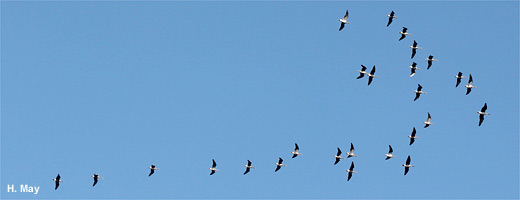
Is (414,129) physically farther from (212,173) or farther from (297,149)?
(212,173)

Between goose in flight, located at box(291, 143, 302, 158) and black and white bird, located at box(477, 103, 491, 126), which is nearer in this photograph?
black and white bird, located at box(477, 103, 491, 126)

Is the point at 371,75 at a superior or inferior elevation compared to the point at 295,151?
superior

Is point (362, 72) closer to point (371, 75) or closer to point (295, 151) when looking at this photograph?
point (371, 75)

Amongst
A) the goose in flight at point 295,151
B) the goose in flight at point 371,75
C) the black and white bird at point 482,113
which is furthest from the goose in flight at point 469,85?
the goose in flight at point 295,151

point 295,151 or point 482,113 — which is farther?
point 295,151

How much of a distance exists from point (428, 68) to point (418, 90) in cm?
281

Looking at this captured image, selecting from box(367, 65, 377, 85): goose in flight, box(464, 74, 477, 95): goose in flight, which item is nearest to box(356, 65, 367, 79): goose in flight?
box(367, 65, 377, 85): goose in flight

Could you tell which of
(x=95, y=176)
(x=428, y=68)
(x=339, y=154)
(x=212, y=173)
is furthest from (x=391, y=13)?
(x=95, y=176)

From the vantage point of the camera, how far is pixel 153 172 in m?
130

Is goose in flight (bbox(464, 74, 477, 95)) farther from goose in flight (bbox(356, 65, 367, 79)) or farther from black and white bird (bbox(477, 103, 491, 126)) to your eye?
goose in flight (bbox(356, 65, 367, 79))

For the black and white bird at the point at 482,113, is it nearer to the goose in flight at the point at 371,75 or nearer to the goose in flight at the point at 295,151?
the goose in flight at the point at 371,75

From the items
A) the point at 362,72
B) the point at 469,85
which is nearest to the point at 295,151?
the point at 362,72

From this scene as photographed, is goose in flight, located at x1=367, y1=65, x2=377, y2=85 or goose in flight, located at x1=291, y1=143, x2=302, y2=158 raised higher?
goose in flight, located at x1=367, y1=65, x2=377, y2=85

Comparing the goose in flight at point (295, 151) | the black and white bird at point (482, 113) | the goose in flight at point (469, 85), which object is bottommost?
the goose in flight at point (295, 151)
